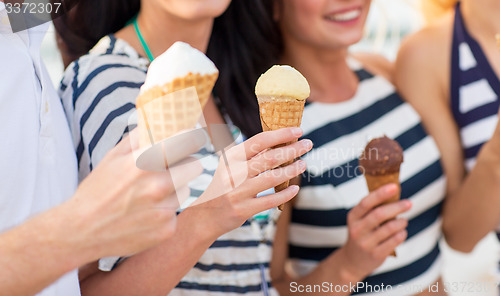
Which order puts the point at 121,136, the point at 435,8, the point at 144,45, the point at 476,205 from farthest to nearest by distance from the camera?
the point at 435,8
the point at 476,205
the point at 144,45
the point at 121,136

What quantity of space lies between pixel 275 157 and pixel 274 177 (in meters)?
0.05

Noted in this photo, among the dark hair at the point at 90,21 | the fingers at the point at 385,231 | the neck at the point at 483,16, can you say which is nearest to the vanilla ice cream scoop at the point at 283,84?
the fingers at the point at 385,231

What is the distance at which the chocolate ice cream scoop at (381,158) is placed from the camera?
54.4 inches

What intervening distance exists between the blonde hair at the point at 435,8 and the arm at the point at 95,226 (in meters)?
1.80

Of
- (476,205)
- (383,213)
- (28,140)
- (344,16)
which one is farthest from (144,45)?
(476,205)

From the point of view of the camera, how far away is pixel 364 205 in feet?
4.61

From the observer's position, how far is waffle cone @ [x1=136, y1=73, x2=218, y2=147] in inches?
29.9

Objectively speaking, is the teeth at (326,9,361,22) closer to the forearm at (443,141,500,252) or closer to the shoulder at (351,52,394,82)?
the shoulder at (351,52,394,82)

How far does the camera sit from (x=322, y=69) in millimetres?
1945

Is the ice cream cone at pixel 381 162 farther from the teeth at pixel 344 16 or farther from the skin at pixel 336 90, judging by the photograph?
the teeth at pixel 344 16

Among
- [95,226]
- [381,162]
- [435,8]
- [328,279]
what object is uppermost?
[95,226]

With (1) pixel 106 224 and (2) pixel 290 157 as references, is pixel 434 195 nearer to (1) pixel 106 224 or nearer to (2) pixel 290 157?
(2) pixel 290 157

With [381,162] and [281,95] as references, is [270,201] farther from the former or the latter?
[381,162]

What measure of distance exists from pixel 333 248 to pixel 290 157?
93cm
